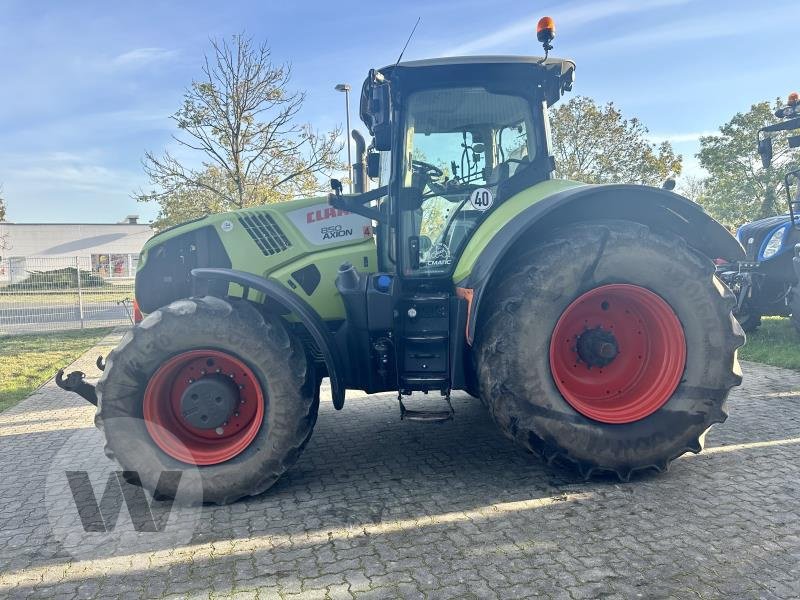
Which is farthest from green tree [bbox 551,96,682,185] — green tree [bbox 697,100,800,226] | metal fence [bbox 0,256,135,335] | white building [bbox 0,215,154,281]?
white building [bbox 0,215,154,281]

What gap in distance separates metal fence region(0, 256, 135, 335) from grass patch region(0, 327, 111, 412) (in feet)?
2.59

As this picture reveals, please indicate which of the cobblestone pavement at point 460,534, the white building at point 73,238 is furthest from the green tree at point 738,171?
the white building at point 73,238

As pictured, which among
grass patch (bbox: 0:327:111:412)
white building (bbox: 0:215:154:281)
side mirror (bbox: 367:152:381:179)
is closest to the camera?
side mirror (bbox: 367:152:381:179)

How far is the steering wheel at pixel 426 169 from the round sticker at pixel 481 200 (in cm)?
27

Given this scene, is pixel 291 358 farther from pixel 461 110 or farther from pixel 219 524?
pixel 461 110

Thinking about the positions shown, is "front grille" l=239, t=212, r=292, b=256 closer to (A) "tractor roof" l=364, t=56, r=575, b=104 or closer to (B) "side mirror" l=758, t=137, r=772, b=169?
(A) "tractor roof" l=364, t=56, r=575, b=104

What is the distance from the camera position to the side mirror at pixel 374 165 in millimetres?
4391

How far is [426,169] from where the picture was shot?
3938 mm

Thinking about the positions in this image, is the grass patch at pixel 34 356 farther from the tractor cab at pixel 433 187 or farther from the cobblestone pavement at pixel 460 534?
the tractor cab at pixel 433 187

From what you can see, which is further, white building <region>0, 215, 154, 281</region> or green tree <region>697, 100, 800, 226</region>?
white building <region>0, 215, 154, 281</region>

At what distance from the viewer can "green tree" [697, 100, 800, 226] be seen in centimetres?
2342

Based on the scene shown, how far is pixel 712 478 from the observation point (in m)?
3.65

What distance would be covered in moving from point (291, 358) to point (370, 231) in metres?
1.21

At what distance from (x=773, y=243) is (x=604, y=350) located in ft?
23.9
